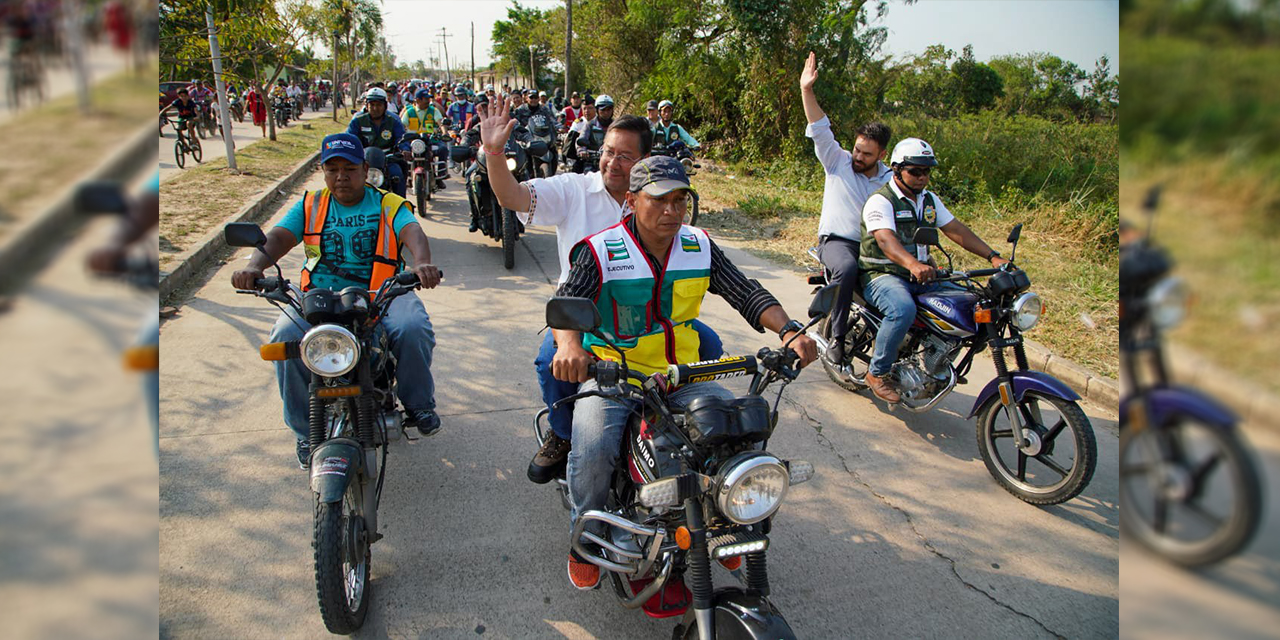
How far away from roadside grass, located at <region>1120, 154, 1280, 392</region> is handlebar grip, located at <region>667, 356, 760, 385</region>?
1.60m

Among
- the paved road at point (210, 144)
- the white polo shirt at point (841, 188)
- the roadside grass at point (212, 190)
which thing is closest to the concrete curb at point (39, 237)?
the white polo shirt at point (841, 188)

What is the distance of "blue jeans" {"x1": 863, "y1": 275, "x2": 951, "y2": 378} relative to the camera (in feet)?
13.0

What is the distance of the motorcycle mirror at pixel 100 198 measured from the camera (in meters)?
0.59

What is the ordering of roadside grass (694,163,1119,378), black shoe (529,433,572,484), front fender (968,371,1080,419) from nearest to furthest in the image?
1. black shoe (529,433,572,484)
2. front fender (968,371,1080,419)
3. roadside grass (694,163,1119,378)

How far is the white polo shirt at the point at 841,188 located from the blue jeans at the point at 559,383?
6.36 ft

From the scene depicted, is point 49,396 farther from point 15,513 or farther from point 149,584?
point 149,584

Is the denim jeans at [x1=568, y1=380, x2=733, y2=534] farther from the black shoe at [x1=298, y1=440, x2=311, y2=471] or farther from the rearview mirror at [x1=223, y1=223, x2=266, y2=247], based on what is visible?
the rearview mirror at [x1=223, y1=223, x2=266, y2=247]

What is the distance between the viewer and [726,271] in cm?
287

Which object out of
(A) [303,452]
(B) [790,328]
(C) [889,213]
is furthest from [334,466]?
(C) [889,213]

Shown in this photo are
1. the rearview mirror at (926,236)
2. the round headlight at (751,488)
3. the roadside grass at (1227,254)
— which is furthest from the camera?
the rearview mirror at (926,236)

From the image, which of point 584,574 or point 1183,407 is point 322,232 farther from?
point 1183,407

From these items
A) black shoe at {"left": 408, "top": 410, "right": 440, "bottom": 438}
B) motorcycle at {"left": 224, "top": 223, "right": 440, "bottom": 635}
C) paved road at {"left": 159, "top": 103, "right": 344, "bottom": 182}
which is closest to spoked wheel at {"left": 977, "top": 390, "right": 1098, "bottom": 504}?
black shoe at {"left": 408, "top": 410, "right": 440, "bottom": 438}

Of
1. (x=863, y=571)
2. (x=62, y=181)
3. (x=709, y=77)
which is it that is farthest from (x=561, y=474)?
(x=709, y=77)

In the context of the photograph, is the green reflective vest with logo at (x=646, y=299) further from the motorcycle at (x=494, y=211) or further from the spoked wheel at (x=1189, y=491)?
the motorcycle at (x=494, y=211)
